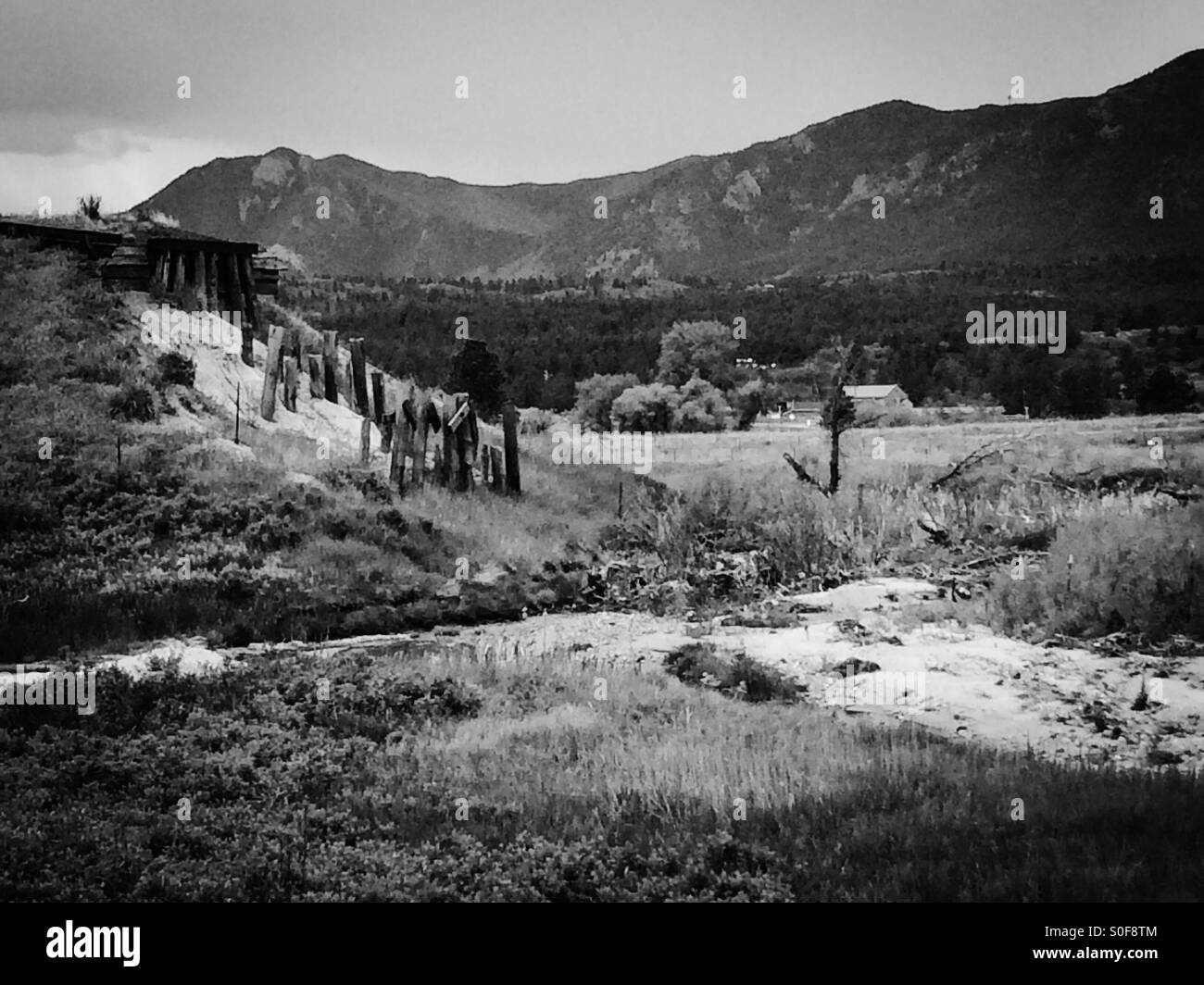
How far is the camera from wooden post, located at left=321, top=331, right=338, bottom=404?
17.0 feet

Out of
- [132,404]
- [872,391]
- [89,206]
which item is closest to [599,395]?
[872,391]

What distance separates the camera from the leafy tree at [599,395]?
5344 mm

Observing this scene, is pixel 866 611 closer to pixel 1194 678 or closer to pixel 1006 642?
pixel 1006 642

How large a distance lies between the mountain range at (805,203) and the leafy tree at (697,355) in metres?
0.33

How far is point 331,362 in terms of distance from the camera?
5285mm

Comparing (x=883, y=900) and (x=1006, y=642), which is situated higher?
(x=1006, y=642)

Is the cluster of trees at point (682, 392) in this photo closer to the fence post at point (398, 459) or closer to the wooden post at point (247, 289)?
the fence post at point (398, 459)

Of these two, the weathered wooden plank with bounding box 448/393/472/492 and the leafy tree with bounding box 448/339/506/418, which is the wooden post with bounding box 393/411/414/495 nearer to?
the weathered wooden plank with bounding box 448/393/472/492

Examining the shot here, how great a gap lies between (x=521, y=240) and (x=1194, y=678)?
3.51m

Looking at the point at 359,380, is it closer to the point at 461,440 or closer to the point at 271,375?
the point at 271,375

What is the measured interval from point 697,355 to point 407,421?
1.46m

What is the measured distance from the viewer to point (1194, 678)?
421cm

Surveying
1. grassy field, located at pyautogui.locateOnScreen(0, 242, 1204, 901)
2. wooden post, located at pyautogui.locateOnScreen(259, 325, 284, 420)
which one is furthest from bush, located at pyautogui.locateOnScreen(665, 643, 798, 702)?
wooden post, located at pyautogui.locateOnScreen(259, 325, 284, 420)
